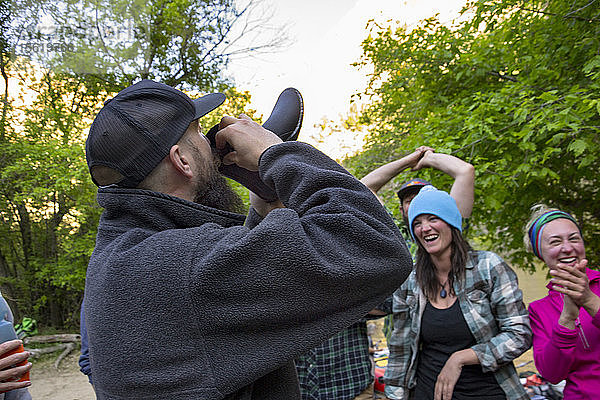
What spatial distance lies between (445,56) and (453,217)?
3.25 metres

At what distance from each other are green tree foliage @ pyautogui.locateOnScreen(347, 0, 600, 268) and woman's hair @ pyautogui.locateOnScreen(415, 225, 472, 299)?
53.9 inches

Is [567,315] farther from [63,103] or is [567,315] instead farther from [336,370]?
[63,103]

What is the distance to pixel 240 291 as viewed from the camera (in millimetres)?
760

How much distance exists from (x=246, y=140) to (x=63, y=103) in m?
10.6

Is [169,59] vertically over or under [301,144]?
over

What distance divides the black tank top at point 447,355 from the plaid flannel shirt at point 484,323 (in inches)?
1.3

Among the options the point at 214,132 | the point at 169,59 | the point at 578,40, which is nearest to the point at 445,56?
the point at 578,40

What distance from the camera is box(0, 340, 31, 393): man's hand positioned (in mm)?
1522

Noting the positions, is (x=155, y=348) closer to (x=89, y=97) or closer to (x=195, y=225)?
(x=195, y=225)

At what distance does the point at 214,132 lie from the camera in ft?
3.52

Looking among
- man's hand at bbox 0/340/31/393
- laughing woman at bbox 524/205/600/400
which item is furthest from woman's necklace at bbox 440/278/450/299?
man's hand at bbox 0/340/31/393

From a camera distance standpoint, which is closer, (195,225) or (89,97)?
(195,225)

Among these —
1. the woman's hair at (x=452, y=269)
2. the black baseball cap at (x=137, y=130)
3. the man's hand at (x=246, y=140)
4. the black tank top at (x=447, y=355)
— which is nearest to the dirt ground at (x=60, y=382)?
the black tank top at (x=447, y=355)

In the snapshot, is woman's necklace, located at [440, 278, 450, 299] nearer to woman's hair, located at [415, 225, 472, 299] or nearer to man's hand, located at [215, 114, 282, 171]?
woman's hair, located at [415, 225, 472, 299]
